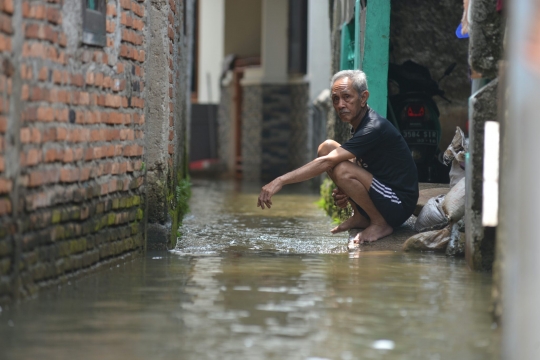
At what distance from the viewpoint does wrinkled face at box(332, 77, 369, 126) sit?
6.92 metres

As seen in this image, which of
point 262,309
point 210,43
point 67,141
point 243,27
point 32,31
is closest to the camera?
point 262,309

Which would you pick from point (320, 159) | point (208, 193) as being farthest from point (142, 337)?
point (208, 193)

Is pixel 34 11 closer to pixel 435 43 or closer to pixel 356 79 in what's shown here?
pixel 356 79

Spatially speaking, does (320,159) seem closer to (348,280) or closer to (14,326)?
(348,280)

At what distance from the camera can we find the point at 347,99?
6926mm

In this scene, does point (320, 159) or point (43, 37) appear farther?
point (320, 159)

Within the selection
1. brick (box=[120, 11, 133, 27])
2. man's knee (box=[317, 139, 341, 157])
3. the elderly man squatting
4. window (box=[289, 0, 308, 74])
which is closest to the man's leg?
man's knee (box=[317, 139, 341, 157])

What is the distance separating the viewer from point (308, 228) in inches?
330

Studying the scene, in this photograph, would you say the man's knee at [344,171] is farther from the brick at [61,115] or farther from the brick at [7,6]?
the brick at [7,6]

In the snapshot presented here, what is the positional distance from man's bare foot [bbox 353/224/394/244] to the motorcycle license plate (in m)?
2.40

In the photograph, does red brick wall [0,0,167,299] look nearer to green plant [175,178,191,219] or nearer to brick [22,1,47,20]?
brick [22,1,47,20]

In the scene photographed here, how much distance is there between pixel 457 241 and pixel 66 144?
284 cm

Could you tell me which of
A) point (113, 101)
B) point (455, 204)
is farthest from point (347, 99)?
point (113, 101)

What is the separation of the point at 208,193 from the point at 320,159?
6.55 metres
